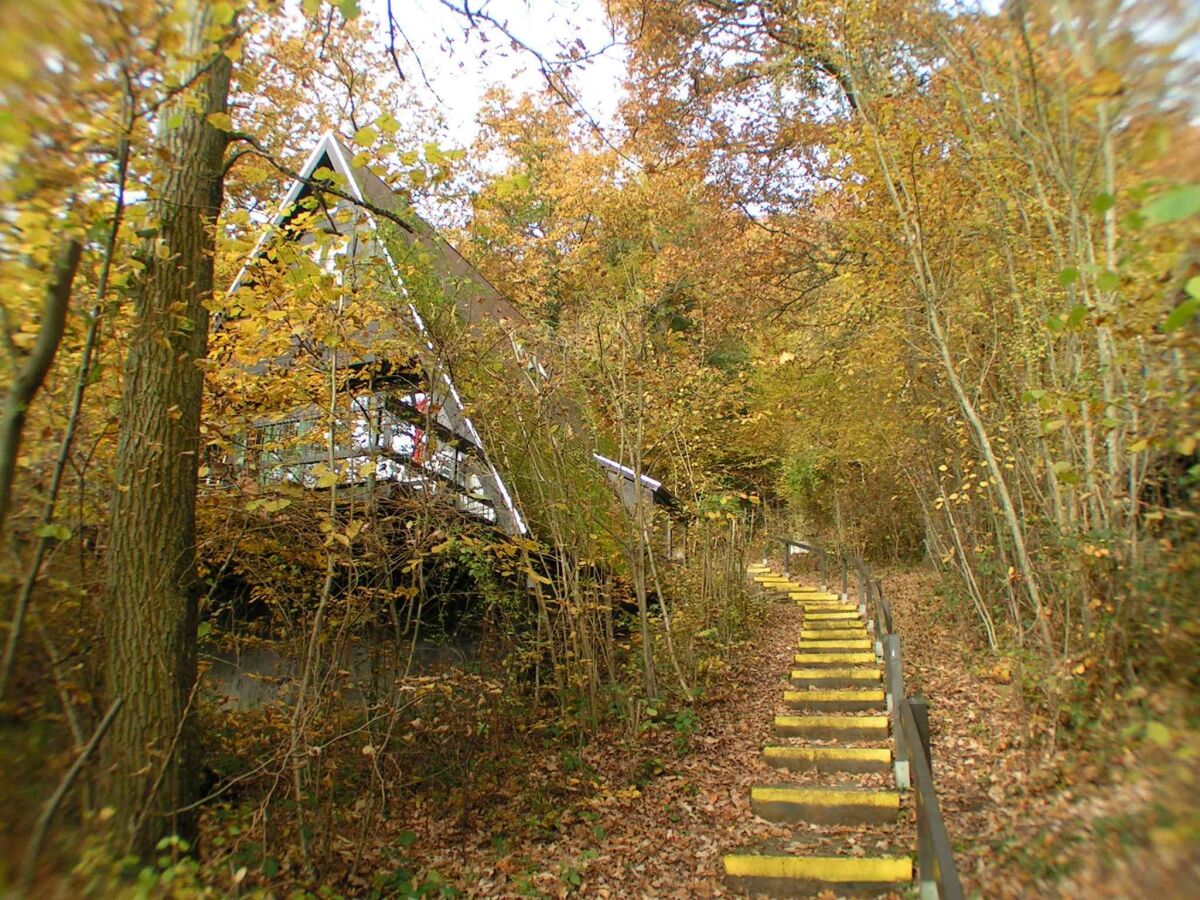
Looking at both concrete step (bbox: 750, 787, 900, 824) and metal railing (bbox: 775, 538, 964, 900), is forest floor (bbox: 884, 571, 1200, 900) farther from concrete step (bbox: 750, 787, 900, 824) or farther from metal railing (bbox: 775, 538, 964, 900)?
concrete step (bbox: 750, 787, 900, 824)

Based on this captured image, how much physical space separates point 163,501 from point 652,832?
456cm

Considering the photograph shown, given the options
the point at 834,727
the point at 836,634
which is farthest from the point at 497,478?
the point at 836,634

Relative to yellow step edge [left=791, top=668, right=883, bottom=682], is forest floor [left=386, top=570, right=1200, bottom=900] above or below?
below

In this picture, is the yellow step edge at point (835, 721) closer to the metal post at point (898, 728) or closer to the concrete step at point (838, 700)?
the concrete step at point (838, 700)

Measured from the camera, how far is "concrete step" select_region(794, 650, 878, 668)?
9.59 meters

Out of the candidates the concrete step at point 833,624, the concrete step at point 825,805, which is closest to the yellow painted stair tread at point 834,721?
the concrete step at point 825,805

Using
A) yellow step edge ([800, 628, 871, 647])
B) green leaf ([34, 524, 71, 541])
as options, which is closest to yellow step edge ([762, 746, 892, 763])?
yellow step edge ([800, 628, 871, 647])

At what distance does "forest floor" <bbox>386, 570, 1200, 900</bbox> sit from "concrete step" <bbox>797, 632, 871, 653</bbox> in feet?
1.90

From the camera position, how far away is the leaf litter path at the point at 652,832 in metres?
5.69

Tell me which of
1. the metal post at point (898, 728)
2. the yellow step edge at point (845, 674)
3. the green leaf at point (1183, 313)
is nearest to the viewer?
the green leaf at point (1183, 313)

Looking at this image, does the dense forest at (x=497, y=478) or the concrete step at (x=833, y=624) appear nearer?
the dense forest at (x=497, y=478)

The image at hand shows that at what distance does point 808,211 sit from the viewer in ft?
52.1

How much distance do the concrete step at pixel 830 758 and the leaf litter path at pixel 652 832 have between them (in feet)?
0.32

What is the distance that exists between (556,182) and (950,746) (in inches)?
717
